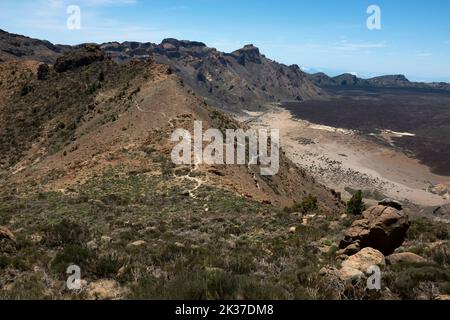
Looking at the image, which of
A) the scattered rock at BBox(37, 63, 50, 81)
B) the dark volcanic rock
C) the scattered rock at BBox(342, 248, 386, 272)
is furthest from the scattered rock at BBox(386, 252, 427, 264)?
the scattered rock at BBox(37, 63, 50, 81)

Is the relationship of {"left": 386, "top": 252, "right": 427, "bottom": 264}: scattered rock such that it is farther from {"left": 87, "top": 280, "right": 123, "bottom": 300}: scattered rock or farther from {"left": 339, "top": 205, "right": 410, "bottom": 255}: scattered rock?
{"left": 87, "top": 280, "right": 123, "bottom": 300}: scattered rock

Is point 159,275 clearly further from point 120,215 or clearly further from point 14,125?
point 14,125

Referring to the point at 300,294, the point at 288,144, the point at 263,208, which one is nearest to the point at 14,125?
the point at 263,208

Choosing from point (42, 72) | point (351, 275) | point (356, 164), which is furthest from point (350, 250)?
point (356, 164)

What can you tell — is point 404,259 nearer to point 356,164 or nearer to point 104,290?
point 104,290

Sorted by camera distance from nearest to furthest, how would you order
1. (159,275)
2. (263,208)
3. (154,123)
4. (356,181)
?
(159,275) → (263,208) → (154,123) → (356,181)
